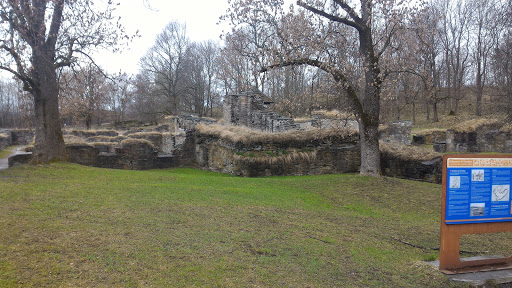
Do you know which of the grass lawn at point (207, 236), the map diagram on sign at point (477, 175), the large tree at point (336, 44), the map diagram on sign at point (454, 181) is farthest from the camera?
the large tree at point (336, 44)

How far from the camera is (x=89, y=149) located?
1509 centimetres

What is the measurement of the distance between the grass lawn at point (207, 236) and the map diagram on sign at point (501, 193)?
127cm

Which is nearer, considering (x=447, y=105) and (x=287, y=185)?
(x=287, y=185)

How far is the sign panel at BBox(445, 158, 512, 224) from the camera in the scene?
4664 mm

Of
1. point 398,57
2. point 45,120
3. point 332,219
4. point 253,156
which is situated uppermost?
point 398,57

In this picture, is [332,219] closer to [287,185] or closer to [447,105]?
[287,185]

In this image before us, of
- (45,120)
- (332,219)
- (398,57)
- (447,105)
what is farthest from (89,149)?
(447,105)

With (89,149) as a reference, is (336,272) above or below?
below

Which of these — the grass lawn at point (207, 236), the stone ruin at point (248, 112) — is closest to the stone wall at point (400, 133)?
the stone ruin at point (248, 112)

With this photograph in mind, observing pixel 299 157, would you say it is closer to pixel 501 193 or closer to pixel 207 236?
pixel 207 236

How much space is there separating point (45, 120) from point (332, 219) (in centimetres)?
965

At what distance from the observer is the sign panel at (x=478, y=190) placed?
4664 mm

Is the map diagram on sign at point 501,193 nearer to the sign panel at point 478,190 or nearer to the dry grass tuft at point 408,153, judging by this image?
the sign panel at point 478,190

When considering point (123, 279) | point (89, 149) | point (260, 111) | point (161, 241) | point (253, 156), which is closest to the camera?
point (123, 279)
